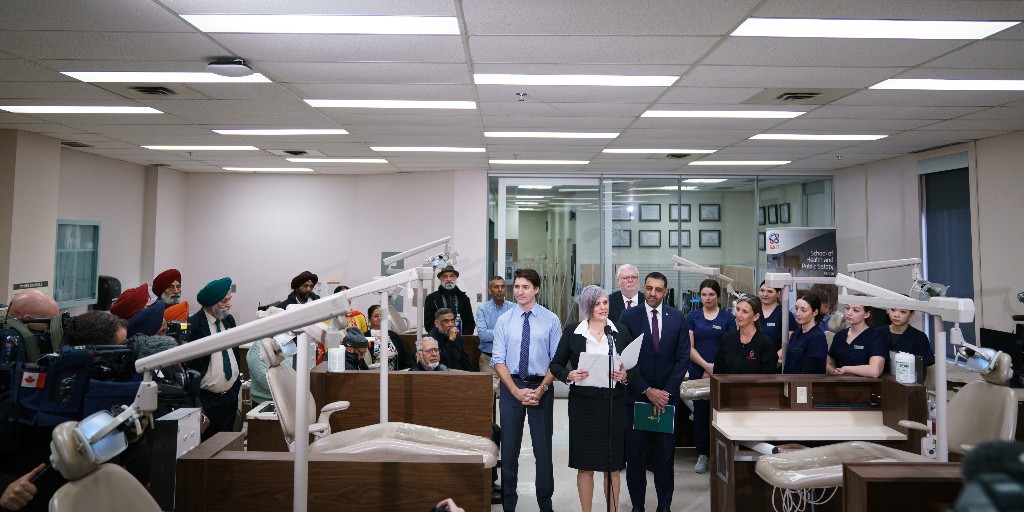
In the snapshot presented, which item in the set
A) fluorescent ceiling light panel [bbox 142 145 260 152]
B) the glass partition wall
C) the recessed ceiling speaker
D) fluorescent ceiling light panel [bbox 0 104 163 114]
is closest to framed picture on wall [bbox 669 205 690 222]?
the glass partition wall

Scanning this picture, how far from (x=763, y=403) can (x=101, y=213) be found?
7.92 metres

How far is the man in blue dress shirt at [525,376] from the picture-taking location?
162 inches

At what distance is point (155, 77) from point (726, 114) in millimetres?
4043

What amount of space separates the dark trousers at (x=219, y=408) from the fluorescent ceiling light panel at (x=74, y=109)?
90.4 inches

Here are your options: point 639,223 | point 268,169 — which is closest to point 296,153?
point 268,169

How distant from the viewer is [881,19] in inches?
123

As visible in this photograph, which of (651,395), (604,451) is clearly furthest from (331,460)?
(651,395)

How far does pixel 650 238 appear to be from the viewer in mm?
9461

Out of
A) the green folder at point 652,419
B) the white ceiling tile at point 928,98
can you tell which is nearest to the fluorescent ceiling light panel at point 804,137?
the white ceiling tile at point 928,98

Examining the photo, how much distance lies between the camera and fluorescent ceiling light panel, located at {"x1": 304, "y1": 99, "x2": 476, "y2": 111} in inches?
192

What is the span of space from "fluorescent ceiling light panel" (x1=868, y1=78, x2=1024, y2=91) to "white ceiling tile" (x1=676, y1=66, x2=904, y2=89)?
0.15 metres

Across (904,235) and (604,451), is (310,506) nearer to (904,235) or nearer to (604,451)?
(604,451)

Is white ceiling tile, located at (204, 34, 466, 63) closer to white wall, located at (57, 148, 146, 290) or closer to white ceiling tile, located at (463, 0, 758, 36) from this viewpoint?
white ceiling tile, located at (463, 0, 758, 36)

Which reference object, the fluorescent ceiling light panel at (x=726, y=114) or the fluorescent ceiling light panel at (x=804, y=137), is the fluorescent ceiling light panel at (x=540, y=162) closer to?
the fluorescent ceiling light panel at (x=804, y=137)
